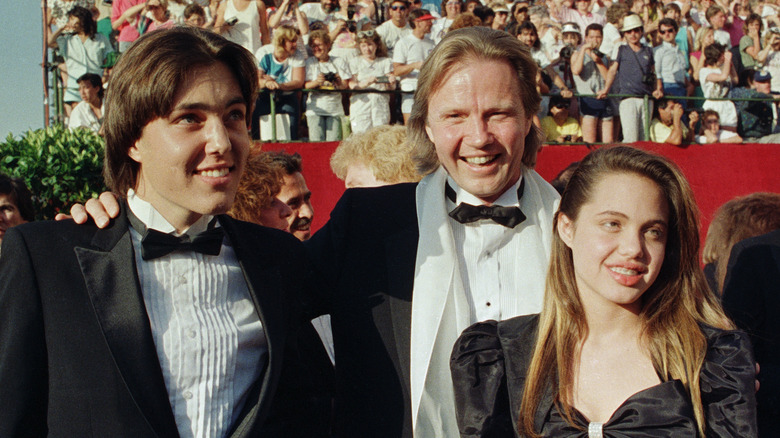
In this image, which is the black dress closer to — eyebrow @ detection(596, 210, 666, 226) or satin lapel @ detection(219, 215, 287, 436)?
eyebrow @ detection(596, 210, 666, 226)

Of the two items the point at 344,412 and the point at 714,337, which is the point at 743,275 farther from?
the point at 344,412

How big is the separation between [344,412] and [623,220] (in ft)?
3.57

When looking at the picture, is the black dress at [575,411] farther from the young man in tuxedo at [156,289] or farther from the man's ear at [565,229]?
the young man in tuxedo at [156,289]

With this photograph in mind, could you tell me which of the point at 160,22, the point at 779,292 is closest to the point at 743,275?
the point at 779,292

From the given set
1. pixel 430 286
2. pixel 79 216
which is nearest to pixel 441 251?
pixel 430 286

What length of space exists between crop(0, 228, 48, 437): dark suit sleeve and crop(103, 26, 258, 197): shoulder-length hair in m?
Answer: 0.38

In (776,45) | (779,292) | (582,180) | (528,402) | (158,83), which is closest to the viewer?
(158,83)

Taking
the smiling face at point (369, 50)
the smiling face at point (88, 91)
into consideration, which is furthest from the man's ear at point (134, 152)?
the smiling face at point (369, 50)

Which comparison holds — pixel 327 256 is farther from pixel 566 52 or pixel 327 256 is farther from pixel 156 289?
pixel 566 52

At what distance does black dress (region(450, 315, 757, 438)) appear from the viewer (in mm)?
2336

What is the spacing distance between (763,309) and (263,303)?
6.90 ft

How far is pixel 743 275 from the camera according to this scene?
11.2 feet

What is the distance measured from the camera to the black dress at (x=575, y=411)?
234 centimetres

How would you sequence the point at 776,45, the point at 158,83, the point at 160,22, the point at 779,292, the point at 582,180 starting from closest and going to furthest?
1. the point at 158,83
2. the point at 582,180
3. the point at 779,292
4. the point at 160,22
5. the point at 776,45
